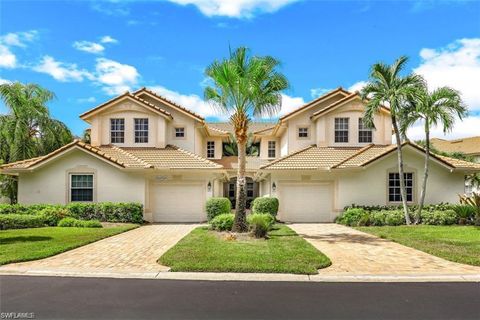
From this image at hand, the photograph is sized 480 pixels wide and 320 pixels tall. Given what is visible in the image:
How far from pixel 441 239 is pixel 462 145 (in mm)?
46214

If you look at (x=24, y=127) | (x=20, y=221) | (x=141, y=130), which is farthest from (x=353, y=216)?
(x=24, y=127)

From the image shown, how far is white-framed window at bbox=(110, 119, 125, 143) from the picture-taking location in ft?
83.8

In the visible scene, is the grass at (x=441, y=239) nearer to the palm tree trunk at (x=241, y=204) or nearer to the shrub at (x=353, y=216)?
the shrub at (x=353, y=216)

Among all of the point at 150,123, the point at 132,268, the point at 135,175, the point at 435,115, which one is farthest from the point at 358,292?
the point at 150,123

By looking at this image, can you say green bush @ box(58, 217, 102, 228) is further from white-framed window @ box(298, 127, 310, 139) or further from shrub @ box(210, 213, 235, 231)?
white-framed window @ box(298, 127, 310, 139)

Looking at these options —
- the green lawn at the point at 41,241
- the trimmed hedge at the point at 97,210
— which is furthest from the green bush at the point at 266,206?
the green lawn at the point at 41,241

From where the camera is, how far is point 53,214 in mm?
19734

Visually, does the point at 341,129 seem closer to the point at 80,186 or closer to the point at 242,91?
the point at 242,91

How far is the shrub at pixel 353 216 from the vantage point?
2062 cm

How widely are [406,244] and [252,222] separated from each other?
548 cm

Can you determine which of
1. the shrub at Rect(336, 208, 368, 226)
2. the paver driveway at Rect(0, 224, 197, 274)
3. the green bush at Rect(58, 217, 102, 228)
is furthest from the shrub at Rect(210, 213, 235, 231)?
the shrub at Rect(336, 208, 368, 226)

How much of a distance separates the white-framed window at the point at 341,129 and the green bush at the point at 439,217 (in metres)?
7.17

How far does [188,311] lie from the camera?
6.49 metres

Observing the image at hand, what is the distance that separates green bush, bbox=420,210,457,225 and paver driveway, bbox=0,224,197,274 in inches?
516
